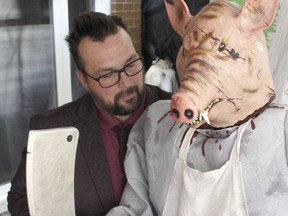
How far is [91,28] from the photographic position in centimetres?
103

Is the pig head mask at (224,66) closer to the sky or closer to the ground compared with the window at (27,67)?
closer to the sky

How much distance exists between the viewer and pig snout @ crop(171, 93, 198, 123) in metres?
0.50

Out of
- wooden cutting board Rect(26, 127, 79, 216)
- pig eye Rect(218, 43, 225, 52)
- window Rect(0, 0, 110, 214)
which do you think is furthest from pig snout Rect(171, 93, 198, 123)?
window Rect(0, 0, 110, 214)

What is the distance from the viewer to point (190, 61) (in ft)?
1.84

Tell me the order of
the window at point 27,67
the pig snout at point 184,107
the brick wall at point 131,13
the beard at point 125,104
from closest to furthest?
the pig snout at point 184,107 < the beard at point 125,104 < the window at point 27,67 < the brick wall at point 131,13

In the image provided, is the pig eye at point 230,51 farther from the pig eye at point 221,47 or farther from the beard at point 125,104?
the beard at point 125,104

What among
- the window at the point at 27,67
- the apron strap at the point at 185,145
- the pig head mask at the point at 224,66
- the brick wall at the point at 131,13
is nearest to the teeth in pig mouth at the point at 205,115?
the pig head mask at the point at 224,66

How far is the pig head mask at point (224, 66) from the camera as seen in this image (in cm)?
52

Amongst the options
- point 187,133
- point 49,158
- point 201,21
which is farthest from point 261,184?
point 49,158

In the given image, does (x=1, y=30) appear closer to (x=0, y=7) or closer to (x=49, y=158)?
(x=0, y=7)

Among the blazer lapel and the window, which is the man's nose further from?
the window

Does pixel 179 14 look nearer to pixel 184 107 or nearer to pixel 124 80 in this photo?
pixel 184 107

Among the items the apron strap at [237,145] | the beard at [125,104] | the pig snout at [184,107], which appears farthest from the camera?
the beard at [125,104]

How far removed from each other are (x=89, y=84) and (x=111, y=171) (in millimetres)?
281
